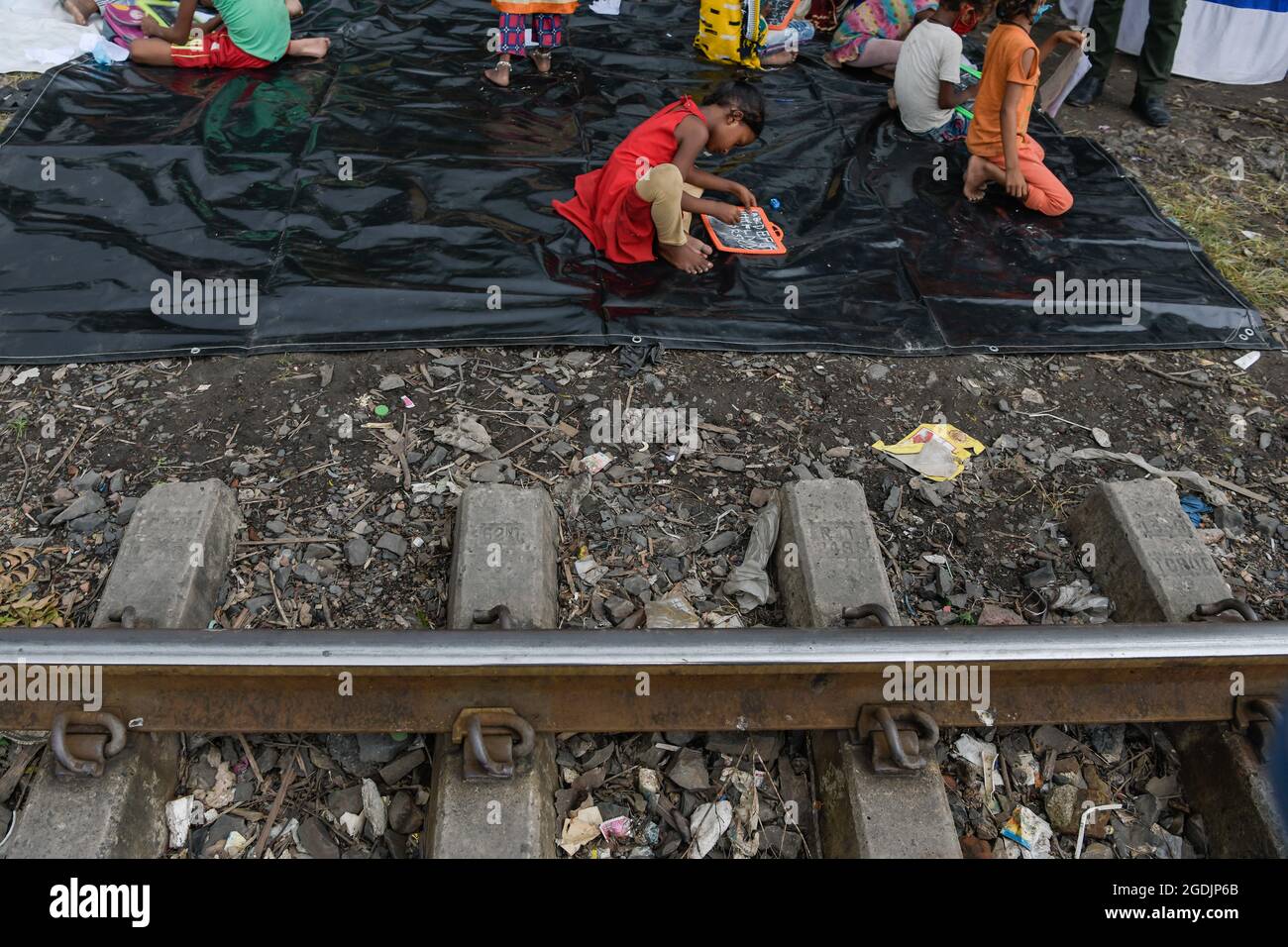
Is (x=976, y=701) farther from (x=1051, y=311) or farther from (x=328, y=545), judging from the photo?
(x=1051, y=311)

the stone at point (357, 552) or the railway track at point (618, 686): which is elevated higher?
the railway track at point (618, 686)

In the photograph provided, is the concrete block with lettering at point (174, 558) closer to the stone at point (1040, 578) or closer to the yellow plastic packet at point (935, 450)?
the yellow plastic packet at point (935, 450)

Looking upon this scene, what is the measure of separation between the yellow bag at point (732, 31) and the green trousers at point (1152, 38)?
2544 millimetres

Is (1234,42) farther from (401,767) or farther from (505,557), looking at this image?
(401,767)

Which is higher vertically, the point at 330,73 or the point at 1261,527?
the point at 330,73

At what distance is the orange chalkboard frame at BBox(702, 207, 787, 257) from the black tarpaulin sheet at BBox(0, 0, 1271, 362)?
7 cm

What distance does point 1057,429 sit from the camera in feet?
12.6

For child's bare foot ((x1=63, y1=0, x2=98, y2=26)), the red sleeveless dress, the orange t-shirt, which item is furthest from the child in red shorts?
the orange t-shirt

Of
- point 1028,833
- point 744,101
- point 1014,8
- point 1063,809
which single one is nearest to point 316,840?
point 1028,833

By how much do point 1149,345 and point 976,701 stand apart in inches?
105

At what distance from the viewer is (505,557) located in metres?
2.75

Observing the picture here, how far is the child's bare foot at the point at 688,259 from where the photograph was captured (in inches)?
180

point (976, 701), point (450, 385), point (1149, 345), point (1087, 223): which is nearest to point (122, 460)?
point (450, 385)

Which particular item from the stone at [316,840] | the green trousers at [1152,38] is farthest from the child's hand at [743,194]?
the green trousers at [1152,38]
